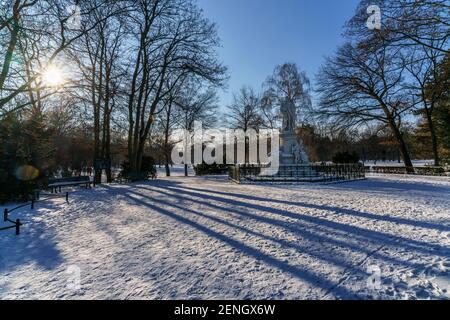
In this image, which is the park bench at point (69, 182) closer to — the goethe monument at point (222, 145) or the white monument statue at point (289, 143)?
the white monument statue at point (289, 143)

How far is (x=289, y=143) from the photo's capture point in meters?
18.2

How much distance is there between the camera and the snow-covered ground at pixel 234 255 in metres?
2.74

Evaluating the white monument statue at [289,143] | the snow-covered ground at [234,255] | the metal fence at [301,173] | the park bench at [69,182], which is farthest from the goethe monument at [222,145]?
the snow-covered ground at [234,255]

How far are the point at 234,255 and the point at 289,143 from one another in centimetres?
1557

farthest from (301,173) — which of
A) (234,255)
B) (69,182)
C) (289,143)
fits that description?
(69,182)

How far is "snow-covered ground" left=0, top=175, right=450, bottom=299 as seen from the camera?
2742 millimetres

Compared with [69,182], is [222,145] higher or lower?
higher

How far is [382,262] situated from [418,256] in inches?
27.2

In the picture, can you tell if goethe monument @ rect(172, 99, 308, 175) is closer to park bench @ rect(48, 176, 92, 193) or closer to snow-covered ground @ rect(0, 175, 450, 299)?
park bench @ rect(48, 176, 92, 193)

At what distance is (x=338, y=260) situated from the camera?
3471 millimetres

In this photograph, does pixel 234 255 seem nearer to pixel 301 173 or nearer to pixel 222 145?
pixel 301 173

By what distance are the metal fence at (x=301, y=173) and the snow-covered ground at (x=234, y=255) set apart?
838cm
